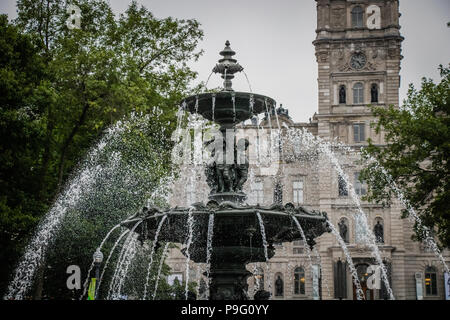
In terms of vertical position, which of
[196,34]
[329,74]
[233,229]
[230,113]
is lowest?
[233,229]

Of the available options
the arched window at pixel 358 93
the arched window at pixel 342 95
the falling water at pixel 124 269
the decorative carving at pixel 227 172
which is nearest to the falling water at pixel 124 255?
the falling water at pixel 124 269

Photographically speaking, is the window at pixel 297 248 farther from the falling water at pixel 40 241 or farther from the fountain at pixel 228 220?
the fountain at pixel 228 220

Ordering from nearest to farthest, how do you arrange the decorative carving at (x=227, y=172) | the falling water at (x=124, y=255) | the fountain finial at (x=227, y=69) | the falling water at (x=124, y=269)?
the decorative carving at (x=227, y=172)
the falling water at (x=124, y=255)
the fountain finial at (x=227, y=69)
the falling water at (x=124, y=269)

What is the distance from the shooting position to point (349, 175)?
4800cm

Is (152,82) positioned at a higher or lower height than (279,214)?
higher

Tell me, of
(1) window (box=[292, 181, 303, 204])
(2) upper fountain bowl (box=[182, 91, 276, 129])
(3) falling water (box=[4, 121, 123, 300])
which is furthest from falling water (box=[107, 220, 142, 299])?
(1) window (box=[292, 181, 303, 204])

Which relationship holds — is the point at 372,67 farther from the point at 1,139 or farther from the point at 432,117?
the point at 1,139

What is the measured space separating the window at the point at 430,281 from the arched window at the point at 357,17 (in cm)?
1941

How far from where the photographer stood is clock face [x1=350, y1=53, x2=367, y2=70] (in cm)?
5028

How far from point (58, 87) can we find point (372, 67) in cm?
3315

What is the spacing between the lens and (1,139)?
751 inches

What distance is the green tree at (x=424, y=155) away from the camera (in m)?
25.3
